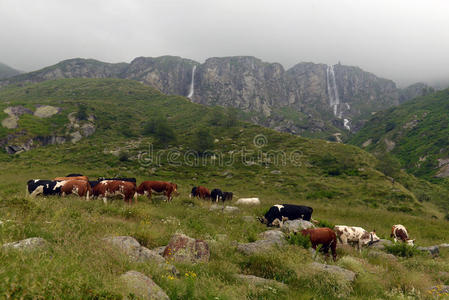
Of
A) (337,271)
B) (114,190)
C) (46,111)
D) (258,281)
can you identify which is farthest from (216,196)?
(46,111)

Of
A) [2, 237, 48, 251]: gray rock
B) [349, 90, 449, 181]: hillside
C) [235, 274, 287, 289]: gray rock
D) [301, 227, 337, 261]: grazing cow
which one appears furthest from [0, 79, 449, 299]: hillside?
[349, 90, 449, 181]: hillside

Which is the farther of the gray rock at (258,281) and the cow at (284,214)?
the cow at (284,214)

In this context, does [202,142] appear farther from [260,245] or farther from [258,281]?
[258,281]

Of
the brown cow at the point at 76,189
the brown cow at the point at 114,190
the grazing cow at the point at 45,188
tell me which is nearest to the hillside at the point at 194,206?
the grazing cow at the point at 45,188

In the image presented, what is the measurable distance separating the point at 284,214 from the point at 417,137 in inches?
4381

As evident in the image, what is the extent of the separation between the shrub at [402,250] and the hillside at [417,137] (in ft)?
157

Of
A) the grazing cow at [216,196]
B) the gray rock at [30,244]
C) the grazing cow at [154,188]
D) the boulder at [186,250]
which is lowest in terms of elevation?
the grazing cow at [216,196]

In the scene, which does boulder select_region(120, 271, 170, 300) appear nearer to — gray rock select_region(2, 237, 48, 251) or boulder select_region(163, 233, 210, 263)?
boulder select_region(163, 233, 210, 263)

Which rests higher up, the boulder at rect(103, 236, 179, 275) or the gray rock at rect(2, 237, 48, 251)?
the gray rock at rect(2, 237, 48, 251)

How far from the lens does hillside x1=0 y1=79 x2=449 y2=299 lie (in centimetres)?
458

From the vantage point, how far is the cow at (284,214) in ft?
44.8

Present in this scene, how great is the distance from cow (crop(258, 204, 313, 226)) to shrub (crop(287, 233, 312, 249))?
4716 mm

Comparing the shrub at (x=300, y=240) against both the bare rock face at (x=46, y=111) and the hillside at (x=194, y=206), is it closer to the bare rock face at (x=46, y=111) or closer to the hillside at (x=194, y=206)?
the hillside at (x=194, y=206)

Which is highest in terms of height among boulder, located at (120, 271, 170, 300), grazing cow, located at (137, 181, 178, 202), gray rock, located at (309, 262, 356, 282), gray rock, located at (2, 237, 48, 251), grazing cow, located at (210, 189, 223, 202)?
gray rock, located at (2, 237, 48, 251)
